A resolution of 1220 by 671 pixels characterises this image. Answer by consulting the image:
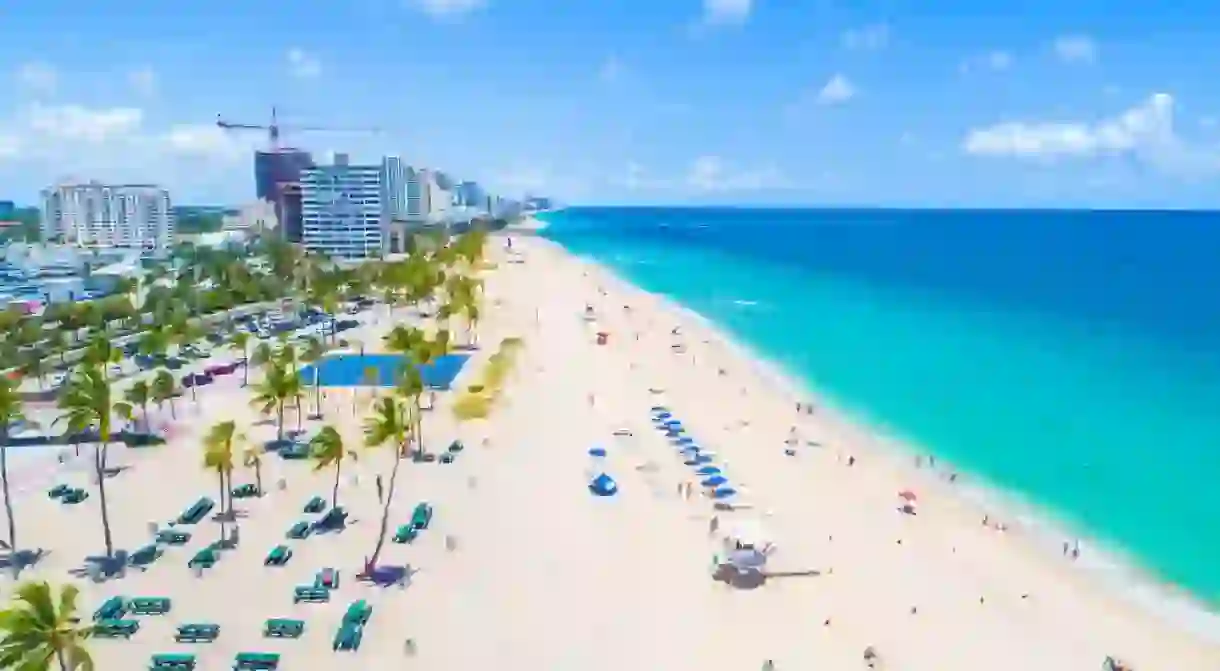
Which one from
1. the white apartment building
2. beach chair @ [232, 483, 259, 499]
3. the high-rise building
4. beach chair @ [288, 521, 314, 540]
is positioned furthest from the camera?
the white apartment building

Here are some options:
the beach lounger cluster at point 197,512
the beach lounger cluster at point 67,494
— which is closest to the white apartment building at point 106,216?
the beach lounger cluster at point 67,494

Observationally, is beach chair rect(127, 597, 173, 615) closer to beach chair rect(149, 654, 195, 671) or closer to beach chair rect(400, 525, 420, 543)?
beach chair rect(149, 654, 195, 671)

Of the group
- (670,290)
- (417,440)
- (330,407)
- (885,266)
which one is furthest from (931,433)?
(885,266)

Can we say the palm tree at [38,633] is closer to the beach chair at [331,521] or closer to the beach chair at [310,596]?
the beach chair at [310,596]

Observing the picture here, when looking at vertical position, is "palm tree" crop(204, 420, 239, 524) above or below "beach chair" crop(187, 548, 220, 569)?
above

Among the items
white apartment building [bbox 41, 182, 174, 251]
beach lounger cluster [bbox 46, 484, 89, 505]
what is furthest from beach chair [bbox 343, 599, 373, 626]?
white apartment building [bbox 41, 182, 174, 251]

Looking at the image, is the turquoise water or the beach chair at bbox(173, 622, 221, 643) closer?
the beach chair at bbox(173, 622, 221, 643)
